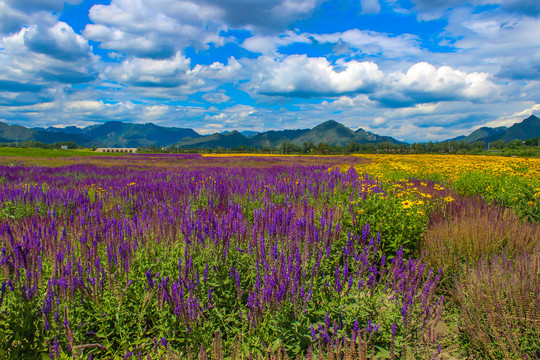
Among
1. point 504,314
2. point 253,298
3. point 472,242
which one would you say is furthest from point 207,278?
point 472,242

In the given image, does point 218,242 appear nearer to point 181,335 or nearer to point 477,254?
point 181,335

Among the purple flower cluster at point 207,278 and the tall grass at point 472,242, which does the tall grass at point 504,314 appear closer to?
the purple flower cluster at point 207,278

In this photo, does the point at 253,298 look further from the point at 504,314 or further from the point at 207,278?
the point at 504,314

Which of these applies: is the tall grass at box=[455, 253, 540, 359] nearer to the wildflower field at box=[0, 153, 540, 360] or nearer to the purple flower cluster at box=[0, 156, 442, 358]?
the wildflower field at box=[0, 153, 540, 360]

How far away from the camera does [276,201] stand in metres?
6.39

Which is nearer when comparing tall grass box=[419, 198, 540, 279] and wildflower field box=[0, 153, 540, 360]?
wildflower field box=[0, 153, 540, 360]

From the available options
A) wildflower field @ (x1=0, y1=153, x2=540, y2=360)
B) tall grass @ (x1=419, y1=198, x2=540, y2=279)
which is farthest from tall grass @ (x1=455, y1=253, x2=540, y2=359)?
tall grass @ (x1=419, y1=198, x2=540, y2=279)

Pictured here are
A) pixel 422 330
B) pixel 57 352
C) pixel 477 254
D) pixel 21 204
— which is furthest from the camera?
pixel 21 204

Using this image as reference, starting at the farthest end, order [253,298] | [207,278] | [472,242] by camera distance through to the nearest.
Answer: [472,242]
[207,278]
[253,298]

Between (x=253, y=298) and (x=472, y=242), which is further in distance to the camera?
(x=472, y=242)

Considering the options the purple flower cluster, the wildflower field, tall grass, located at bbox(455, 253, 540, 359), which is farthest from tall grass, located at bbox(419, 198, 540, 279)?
tall grass, located at bbox(455, 253, 540, 359)

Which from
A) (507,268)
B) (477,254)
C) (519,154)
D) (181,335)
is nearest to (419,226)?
(477,254)

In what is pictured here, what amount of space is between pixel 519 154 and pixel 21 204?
64520 mm

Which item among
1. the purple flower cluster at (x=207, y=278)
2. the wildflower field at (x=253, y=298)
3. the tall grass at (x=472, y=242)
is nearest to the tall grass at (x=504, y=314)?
the wildflower field at (x=253, y=298)
